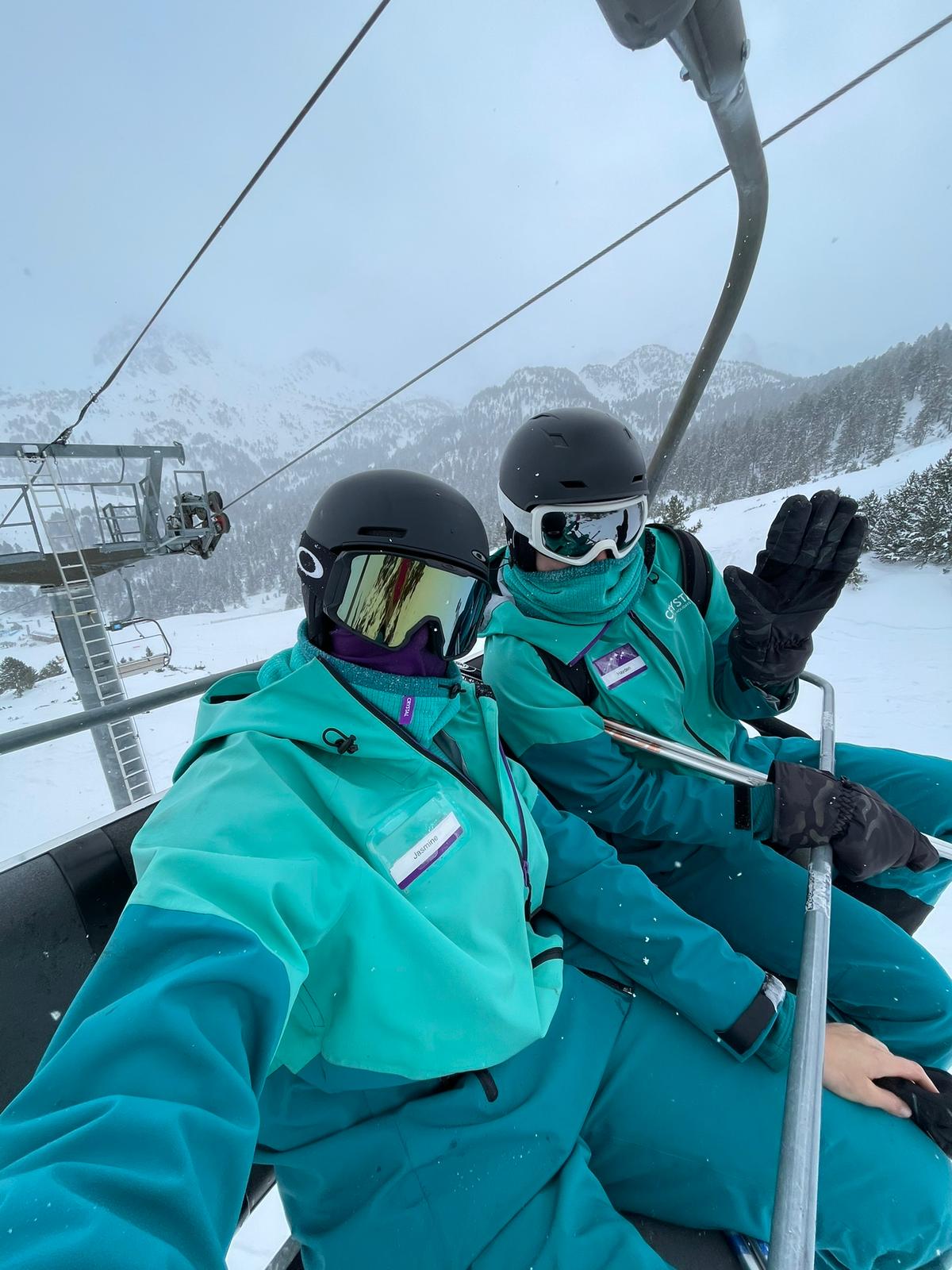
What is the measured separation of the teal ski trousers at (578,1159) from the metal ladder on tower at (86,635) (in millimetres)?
11745

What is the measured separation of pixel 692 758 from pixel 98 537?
1416cm

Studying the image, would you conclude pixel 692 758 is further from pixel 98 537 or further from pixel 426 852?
pixel 98 537

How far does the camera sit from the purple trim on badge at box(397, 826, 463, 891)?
103cm

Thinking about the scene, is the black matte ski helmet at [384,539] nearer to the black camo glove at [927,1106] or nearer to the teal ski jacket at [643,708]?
the teal ski jacket at [643,708]

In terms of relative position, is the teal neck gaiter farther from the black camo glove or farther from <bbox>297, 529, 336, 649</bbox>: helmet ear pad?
the black camo glove

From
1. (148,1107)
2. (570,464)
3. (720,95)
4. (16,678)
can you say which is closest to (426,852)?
(148,1107)

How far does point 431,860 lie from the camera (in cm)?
108

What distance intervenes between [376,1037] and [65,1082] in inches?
19.3

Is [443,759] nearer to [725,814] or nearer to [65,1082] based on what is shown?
[65,1082]

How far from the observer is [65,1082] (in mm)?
573

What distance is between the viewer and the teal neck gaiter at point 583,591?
184cm

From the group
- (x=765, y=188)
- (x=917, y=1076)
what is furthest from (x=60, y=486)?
(x=917, y=1076)

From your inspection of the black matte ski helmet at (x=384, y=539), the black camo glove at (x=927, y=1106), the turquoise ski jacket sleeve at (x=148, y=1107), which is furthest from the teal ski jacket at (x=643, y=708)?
the turquoise ski jacket sleeve at (x=148, y=1107)

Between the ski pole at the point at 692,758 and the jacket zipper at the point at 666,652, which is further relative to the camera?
the jacket zipper at the point at 666,652
